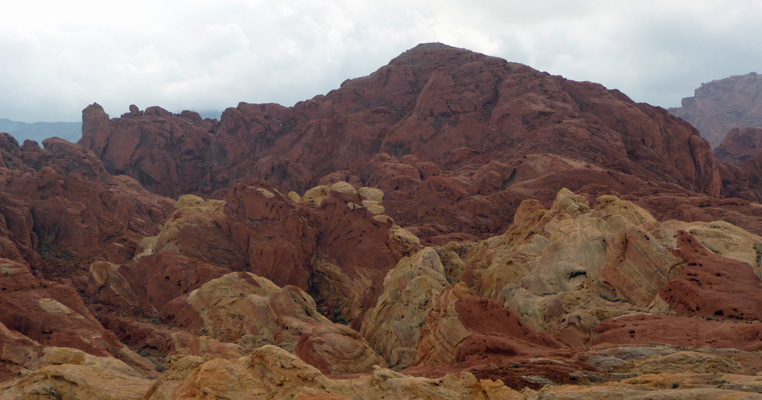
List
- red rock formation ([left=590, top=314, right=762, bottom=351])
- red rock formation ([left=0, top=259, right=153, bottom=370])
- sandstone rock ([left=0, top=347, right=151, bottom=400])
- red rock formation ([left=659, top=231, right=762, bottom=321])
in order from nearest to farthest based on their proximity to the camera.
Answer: sandstone rock ([left=0, top=347, right=151, bottom=400])
red rock formation ([left=590, top=314, right=762, bottom=351])
red rock formation ([left=659, top=231, right=762, bottom=321])
red rock formation ([left=0, top=259, right=153, bottom=370])

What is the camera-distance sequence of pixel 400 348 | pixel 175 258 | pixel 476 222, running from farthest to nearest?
pixel 476 222
pixel 175 258
pixel 400 348

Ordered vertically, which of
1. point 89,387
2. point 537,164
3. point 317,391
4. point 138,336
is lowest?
point 138,336

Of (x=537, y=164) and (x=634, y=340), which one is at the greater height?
(x=537, y=164)

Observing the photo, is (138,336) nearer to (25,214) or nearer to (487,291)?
(487,291)

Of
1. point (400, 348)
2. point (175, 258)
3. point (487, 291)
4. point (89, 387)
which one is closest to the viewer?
point (89, 387)

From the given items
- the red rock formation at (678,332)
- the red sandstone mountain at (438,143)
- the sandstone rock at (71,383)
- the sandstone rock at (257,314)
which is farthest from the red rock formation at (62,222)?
the red rock formation at (678,332)

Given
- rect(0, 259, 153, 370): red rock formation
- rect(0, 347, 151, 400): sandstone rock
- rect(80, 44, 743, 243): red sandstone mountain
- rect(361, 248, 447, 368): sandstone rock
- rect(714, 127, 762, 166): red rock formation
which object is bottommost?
rect(0, 259, 153, 370): red rock formation

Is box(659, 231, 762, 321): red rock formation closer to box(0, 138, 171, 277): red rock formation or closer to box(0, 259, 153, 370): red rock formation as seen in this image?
box(0, 259, 153, 370): red rock formation

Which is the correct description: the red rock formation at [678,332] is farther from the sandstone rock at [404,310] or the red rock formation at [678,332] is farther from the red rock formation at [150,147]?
the red rock formation at [150,147]

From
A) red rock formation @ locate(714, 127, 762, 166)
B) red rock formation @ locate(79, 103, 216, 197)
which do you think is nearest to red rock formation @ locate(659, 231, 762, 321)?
red rock formation @ locate(714, 127, 762, 166)

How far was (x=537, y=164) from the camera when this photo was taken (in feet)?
247

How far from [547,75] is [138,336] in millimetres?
81582

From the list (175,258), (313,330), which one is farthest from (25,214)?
(313,330)

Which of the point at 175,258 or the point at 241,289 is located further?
the point at 175,258
